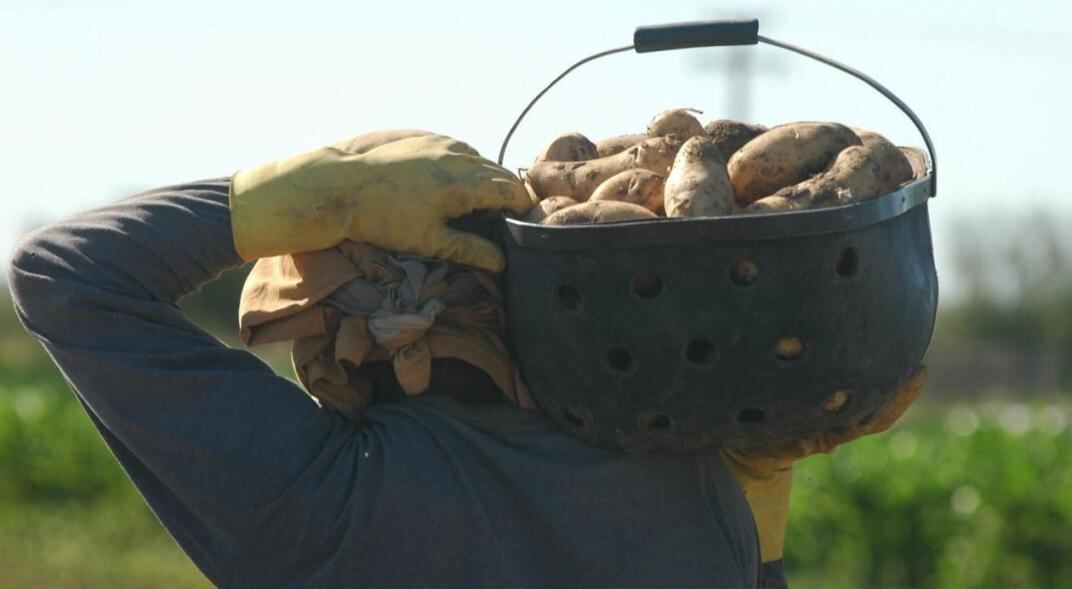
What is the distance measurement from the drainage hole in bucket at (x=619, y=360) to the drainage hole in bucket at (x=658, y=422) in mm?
70

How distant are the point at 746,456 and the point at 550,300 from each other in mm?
454

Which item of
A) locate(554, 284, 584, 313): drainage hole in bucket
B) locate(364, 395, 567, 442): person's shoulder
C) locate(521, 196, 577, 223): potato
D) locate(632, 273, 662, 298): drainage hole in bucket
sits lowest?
locate(364, 395, 567, 442): person's shoulder

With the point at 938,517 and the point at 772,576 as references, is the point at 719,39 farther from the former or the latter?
the point at 938,517

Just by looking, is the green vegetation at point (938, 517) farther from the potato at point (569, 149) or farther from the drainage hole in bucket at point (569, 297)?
the drainage hole in bucket at point (569, 297)

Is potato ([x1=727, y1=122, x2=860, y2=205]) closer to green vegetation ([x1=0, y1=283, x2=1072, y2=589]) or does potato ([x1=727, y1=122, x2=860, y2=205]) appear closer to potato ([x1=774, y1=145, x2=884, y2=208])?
potato ([x1=774, y1=145, x2=884, y2=208])

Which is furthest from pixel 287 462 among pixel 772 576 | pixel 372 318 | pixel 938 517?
pixel 938 517

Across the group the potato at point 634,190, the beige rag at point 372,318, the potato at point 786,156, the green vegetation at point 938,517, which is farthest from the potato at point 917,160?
the green vegetation at point 938,517

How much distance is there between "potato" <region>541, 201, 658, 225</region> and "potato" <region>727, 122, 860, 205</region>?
14cm

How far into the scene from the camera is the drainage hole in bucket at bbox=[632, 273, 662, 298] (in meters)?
2.08

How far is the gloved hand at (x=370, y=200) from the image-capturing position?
7.14 feet

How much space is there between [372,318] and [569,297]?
10.4 inches

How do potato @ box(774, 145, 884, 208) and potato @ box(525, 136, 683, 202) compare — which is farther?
potato @ box(525, 136, 683, 202)

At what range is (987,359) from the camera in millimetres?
38156

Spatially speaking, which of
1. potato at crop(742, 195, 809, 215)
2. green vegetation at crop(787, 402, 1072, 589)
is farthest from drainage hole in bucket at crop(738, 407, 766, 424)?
green vegetation at crop(787, 402, 1072, 589)
